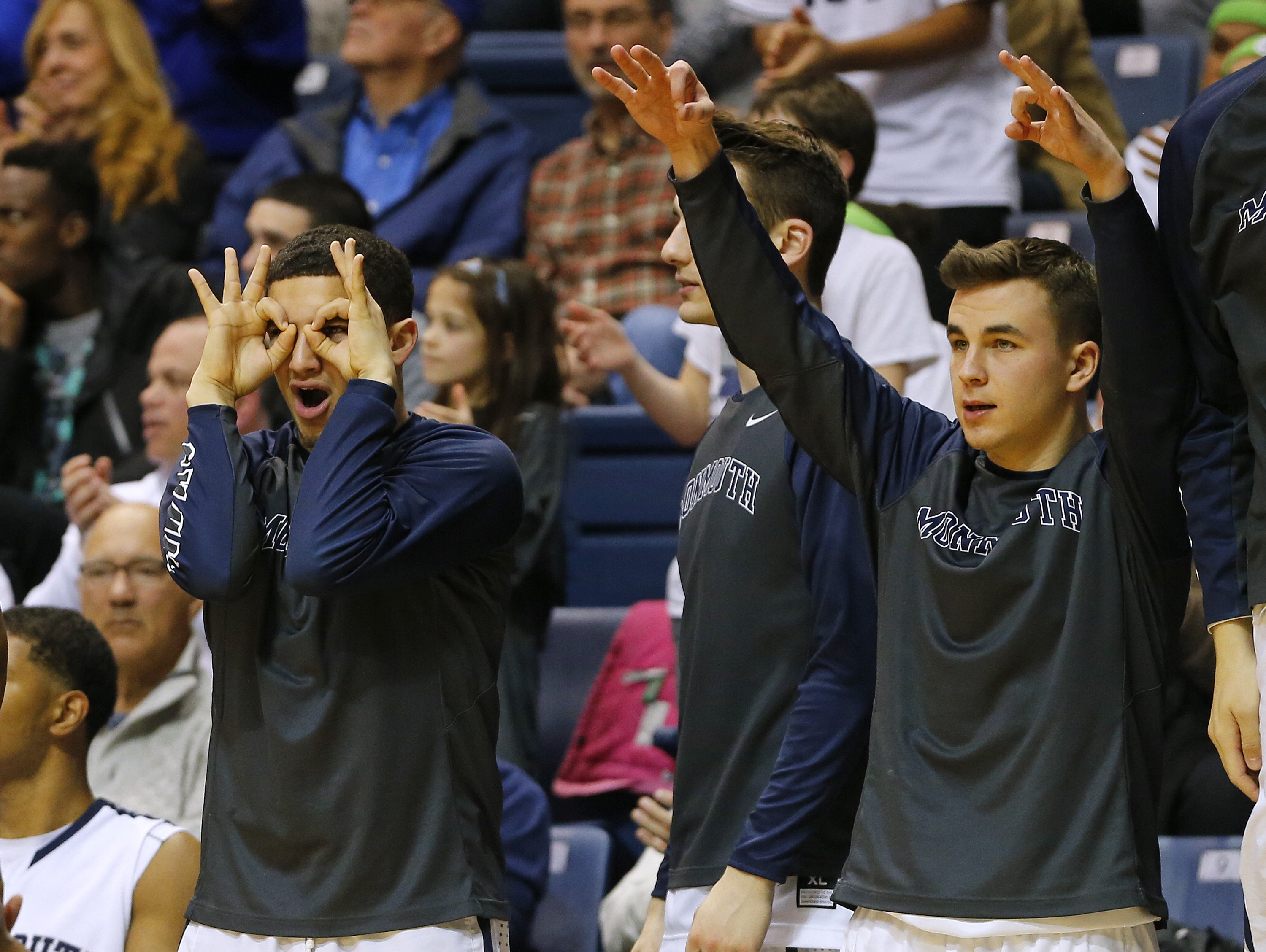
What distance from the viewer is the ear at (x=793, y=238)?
2896 millimetres

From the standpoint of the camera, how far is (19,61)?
7.11m

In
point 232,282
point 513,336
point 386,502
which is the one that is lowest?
point 513,336

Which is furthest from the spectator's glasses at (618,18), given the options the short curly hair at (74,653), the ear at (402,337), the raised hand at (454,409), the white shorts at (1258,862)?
the white shorts at (1258,862)

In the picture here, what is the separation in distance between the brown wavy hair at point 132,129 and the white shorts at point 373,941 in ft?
13.3

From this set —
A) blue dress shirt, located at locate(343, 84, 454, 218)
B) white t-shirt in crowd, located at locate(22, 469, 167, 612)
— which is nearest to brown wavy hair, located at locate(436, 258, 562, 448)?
white t-shirt in crowd, located at locate(22, 469, 167, 612)

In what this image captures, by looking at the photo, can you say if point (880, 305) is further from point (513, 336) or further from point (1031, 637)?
point (1031, 637)

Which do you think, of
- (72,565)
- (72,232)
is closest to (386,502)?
(72,565)

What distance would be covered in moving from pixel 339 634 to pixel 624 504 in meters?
2.88

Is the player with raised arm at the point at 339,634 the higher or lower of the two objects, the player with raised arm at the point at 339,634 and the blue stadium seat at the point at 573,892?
the higher

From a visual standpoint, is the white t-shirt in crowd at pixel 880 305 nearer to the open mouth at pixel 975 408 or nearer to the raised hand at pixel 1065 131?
→ the open mouth at pixel 975 408

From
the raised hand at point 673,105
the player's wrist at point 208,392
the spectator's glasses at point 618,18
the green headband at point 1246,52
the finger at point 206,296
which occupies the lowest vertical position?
the player's wrist at point 208,392

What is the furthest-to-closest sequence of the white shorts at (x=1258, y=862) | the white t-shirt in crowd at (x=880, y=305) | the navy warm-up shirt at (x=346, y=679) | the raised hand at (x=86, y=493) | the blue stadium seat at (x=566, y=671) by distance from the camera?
the blue stadium seat at (x=566, y=671)
the raised hand at (x=86, y=493)
the white t-shirt in crowd at (x=880, y=305)
the navy warm-up shirt at (x=346, y=679)
the white shorts at (x=1258, y=862)

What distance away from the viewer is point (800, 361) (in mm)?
2609

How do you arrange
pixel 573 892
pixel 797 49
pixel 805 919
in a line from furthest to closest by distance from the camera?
pixel 797 49
pixel 573 892
pixel 805 919
